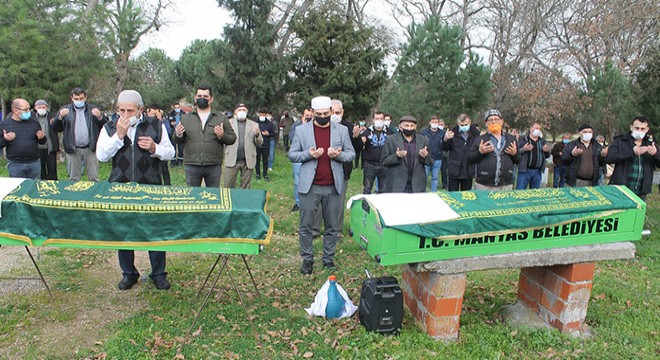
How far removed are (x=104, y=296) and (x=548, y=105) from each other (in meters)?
18.5

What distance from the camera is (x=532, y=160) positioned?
377 inches

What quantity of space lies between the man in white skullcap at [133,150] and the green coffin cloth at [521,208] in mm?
2822

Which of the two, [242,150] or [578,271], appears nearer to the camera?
[578,271]

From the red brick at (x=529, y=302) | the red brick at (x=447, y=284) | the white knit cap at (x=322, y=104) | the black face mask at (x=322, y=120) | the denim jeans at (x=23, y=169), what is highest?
the white knit cap at (x=322, y=104)

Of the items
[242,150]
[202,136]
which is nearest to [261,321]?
[202,136]

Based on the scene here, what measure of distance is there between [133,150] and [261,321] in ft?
7.44

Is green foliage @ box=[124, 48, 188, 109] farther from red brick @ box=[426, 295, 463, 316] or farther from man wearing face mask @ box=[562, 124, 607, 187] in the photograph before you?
red brick @ box=[426, 295, 463, 316]

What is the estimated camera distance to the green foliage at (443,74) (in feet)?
50.7

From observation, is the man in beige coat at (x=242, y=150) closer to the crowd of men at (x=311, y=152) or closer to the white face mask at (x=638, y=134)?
the crowd of men at (x=311, y=152)

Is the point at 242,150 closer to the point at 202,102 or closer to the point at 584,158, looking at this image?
the point at 202,102

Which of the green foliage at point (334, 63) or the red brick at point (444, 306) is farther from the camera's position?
the green foliage at point (334, 63)

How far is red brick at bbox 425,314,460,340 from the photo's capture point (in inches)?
162

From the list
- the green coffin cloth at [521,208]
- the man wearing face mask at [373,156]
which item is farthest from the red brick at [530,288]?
the man wearing face mask at [373,156]

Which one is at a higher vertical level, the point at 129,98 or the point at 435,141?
the point at 129,98
